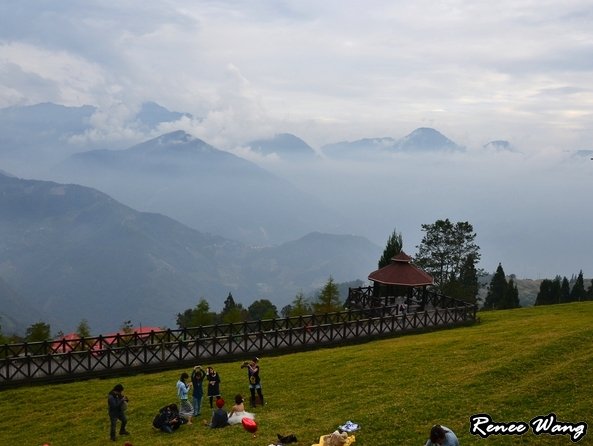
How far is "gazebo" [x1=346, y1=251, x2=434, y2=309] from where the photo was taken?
124 feet

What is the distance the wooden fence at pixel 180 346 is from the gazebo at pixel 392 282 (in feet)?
8.47

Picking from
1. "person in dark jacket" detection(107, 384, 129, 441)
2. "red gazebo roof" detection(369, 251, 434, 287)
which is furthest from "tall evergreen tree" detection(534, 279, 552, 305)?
"person in dark jacket" detection(107, 384, 129, 441)

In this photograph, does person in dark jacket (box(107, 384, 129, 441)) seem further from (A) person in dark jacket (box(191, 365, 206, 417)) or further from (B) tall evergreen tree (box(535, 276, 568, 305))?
(B) tall evergreen tree (box(535, 276, 568, 305))

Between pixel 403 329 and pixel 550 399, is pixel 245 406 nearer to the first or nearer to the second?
pixel 550 399

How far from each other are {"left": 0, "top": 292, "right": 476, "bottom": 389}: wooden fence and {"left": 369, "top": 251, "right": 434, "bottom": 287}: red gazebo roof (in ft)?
8.08

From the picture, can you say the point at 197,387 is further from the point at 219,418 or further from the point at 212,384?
the point at 219,418

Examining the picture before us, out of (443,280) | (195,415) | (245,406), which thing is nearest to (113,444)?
(195,415)

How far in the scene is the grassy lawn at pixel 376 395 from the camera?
14.7 m

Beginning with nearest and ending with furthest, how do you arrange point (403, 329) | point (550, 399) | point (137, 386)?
point (550, 399) → point (137, 386) → point (403, 329)

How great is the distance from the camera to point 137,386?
23938 mm

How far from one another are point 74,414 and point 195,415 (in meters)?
5.84

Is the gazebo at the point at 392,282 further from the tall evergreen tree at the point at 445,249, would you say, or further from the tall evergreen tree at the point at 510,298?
the tall evergreen tree at the point at 510,298

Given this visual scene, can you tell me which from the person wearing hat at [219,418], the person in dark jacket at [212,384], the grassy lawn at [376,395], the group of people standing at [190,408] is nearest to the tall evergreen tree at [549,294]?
the grassy lawn at [376,395]
